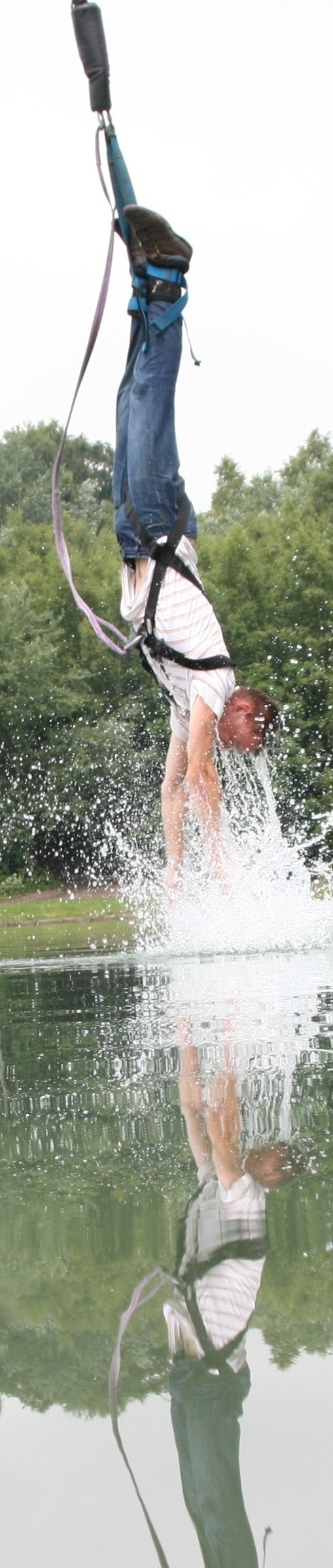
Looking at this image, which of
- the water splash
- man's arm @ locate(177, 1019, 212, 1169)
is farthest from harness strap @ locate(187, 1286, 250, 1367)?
the water splash

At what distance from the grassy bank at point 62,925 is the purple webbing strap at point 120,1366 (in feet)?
19.9

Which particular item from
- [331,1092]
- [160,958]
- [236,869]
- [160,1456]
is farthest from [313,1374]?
[160,958]

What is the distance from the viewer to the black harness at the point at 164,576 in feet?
16.9

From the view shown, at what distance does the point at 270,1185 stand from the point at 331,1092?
0.65 metres

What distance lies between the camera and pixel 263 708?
601 centimetres

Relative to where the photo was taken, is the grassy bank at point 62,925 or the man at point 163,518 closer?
the man at point 163,518

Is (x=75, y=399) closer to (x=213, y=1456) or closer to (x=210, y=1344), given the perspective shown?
(x=210, y=1344)

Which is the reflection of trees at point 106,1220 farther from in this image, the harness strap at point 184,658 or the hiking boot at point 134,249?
the hiking boot at point 134,249

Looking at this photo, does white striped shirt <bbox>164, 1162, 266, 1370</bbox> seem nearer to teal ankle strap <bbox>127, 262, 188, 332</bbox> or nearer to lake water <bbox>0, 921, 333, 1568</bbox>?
lake water <bbox>0, 921, 333, 1568</bbox>

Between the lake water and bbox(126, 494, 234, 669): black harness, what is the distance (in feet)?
7.79

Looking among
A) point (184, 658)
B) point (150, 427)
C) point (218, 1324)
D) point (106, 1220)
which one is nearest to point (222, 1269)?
point (218, 1324)

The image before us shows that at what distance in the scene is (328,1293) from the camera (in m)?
1.33

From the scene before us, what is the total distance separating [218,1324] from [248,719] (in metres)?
4.76

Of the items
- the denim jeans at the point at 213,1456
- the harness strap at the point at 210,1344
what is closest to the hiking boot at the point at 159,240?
the harness strap at the point at 210,1344
